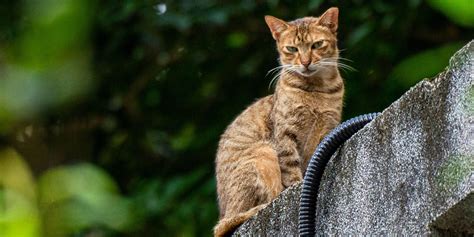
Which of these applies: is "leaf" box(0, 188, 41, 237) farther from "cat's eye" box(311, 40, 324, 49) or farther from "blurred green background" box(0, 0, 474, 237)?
"cat's eye" box(311, 40, 324, 49)

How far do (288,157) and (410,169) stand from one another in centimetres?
250

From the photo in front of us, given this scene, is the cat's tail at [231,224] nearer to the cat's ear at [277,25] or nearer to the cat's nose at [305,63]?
the cat's nose at [305,63]

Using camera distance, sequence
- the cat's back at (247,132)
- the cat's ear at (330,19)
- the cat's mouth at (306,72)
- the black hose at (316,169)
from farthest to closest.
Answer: the cat's ear at (330,19) → the cat's mouth at (306,72) → the cat's back at (247,132) → the black hose at (316,169)

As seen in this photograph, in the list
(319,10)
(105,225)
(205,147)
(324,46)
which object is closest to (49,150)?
(105,225)

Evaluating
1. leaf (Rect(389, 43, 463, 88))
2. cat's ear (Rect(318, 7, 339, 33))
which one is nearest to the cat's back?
cat's ear (Rect(318, 7, 339, 33))

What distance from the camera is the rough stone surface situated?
216 cm

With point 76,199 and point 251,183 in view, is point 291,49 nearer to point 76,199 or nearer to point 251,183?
point 251,183

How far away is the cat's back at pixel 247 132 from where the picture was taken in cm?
502

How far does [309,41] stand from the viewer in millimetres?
5750

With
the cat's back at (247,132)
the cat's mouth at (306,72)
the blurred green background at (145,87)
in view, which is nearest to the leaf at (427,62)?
the blurred green background at (145,87)

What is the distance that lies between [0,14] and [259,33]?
6585mm

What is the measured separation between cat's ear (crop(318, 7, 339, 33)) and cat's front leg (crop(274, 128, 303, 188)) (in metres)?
0.99

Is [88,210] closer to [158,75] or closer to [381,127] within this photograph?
[381,127]

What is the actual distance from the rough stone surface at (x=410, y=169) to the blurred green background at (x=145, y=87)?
0.58ft
